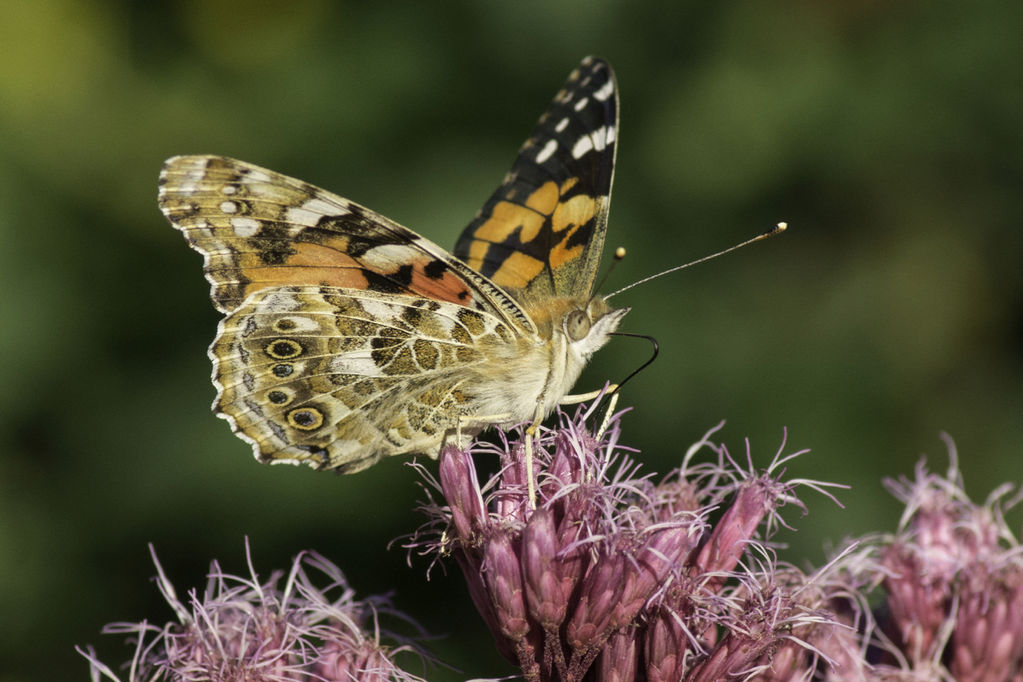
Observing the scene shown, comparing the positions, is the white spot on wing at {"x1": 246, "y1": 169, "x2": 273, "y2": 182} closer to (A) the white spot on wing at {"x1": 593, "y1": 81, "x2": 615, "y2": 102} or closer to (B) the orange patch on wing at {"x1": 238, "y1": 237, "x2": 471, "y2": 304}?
(B) the orange patch on wing at {"x1": 238, "y1": 237, "x2": 471, "y2": 304}

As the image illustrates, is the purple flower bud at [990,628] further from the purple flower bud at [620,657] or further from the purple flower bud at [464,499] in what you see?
the purple flower bud at [464,499]

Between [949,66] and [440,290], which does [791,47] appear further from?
[440,290]

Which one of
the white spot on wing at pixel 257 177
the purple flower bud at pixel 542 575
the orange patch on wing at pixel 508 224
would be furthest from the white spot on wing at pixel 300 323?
the purple flower bud at pixel 542 575

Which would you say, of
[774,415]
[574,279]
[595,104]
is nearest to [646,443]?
[774,415]

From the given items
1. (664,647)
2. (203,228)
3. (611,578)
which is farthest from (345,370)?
(664,647)

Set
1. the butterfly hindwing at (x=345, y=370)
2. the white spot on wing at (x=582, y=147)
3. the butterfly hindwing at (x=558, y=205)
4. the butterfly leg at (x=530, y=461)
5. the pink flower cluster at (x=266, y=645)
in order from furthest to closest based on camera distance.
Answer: the white spot on wing at (x=582, y=147) → the butterfly hindwing at (x=558, y=205) → the butterfly hindwing at (x=345, y=370) → the pink flower cluster at (x=266, y=645) → the butterfly leg at (x=530, y=461)

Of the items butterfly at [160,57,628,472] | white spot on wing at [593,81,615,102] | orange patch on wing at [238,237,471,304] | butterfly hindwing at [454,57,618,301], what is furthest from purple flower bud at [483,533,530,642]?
white spot on wing at [593,81,615,102]
